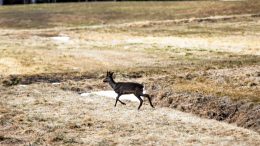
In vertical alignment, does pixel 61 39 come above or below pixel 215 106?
below

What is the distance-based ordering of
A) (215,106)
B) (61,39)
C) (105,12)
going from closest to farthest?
(215,106) < (61,39) < (105,12)

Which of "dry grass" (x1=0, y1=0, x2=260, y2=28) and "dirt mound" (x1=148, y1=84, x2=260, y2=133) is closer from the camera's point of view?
"dirt mound" (x1=148, y1=84, x2=260, y2=133)

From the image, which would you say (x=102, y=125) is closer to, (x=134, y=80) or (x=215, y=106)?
(x=215, y=106)

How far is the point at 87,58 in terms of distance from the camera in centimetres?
4878

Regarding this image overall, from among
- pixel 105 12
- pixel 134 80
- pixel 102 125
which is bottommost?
pixel 105 12

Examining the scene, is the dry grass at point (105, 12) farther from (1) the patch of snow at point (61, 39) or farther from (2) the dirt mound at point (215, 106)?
(2) the dirt mound at point (215, 106)

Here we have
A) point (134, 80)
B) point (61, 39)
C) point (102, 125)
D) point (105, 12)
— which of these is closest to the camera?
point (102, 125)

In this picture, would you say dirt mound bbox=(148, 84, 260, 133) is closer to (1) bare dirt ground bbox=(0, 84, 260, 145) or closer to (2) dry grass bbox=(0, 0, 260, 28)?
(1) bare dirt ground bbox=(0, 84, 260, 145)

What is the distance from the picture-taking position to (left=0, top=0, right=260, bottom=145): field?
21.9 metres

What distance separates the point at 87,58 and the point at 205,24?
37.1 meters

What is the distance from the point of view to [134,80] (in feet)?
110

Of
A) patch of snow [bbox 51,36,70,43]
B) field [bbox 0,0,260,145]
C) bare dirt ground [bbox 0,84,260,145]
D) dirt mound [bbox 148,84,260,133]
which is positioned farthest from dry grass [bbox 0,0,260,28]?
dirt mound [bbox 148,84,260,133]

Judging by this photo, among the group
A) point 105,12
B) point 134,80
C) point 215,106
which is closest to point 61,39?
point 105,12

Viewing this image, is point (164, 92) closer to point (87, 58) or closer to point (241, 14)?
point (87, 58)
